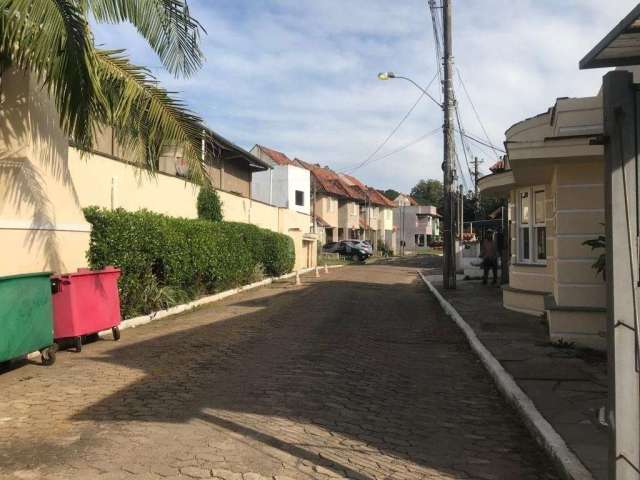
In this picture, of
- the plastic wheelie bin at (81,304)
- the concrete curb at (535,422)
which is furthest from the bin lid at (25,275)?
the concrete curb at (535,422)

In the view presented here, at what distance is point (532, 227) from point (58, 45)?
9.83 m

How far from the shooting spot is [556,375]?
7695 millimetres

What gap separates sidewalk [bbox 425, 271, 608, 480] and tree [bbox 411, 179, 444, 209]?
113883 mm

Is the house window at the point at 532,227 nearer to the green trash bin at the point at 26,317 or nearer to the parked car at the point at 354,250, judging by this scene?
the green trash bin at the point at 26,317

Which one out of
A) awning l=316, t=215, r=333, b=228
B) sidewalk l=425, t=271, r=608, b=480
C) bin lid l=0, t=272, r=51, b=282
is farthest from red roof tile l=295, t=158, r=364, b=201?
bin lid l=0, t=272, r=51, b=282

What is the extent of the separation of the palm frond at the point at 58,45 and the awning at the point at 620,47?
5786 mm

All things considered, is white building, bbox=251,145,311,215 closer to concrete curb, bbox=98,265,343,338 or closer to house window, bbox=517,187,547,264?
concrete curb, bbox=98,265,343,338

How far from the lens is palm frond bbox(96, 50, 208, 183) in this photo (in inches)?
359

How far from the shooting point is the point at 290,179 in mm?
45062

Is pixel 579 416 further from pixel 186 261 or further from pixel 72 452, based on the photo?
pixel 186 261

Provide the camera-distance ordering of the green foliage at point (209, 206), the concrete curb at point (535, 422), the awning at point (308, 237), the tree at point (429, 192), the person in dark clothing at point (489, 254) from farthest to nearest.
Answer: the tree at point (429, 192) < the awning at point (308, 237) < the person in dark clothing at point (489, 254) < the green foliage at point (209, 206) < the concrete curb at point (535, 422)

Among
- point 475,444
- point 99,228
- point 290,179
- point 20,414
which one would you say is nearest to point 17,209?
point 99,228

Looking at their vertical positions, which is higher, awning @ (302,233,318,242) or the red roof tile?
the red roof tile

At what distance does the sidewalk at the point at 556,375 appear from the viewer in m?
5.29
